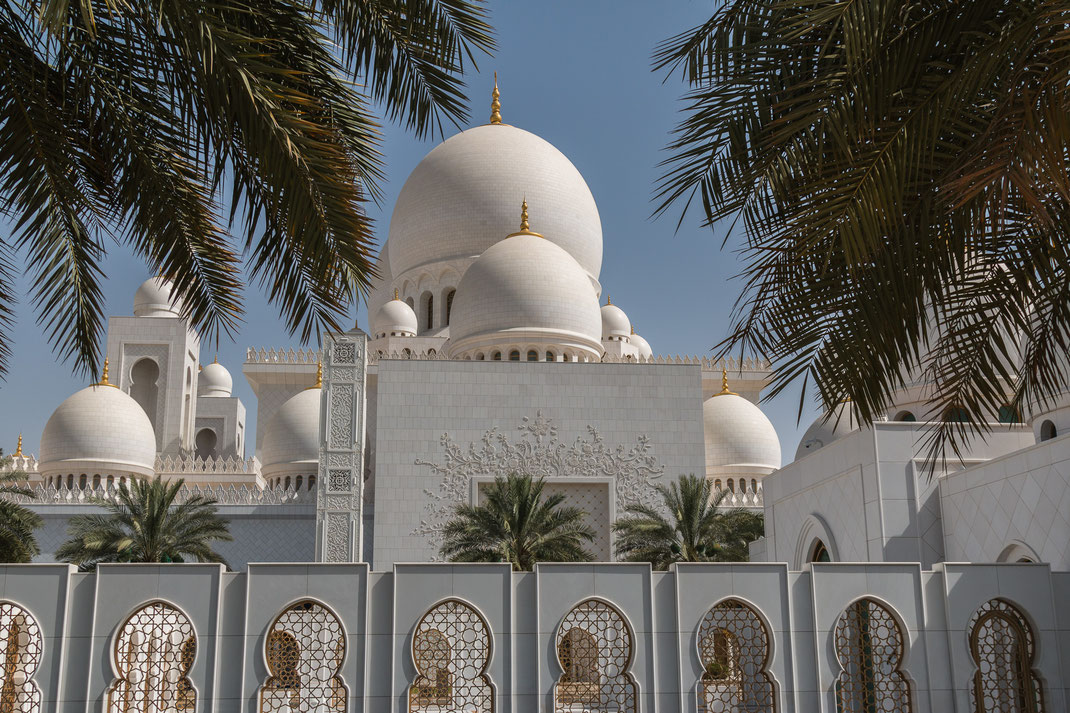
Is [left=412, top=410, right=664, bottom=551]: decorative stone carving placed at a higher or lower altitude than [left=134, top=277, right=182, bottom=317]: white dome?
lower

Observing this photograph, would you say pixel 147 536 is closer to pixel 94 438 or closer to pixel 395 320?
pixel 94 438

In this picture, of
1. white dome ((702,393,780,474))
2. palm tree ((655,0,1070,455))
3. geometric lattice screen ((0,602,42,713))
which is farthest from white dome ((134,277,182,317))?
palm tree ((655,0,1070,455))

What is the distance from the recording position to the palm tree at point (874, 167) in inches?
151

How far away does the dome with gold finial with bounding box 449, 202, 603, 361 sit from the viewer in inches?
928

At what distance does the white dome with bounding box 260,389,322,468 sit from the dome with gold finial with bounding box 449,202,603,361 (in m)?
4.27

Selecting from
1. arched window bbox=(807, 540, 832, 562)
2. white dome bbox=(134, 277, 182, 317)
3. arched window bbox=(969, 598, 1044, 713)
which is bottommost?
arched window bbox=(969, 598, 1044, 713)

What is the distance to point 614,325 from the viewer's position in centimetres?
3150

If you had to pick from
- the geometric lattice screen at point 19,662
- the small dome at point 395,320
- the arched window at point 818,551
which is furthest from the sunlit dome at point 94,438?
the geometric lattice screen at point 19,662

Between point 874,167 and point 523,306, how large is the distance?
19.7 metres

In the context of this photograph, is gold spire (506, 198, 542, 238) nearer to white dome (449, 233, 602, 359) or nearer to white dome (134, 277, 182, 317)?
white dome (449, 233, 602, 359)

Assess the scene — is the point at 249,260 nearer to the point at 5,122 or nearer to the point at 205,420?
the point at 5,122

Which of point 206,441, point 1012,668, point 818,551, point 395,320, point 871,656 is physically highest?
point 395,320

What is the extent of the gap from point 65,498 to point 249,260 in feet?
69.4

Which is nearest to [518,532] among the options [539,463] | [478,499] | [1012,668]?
[478,499]
